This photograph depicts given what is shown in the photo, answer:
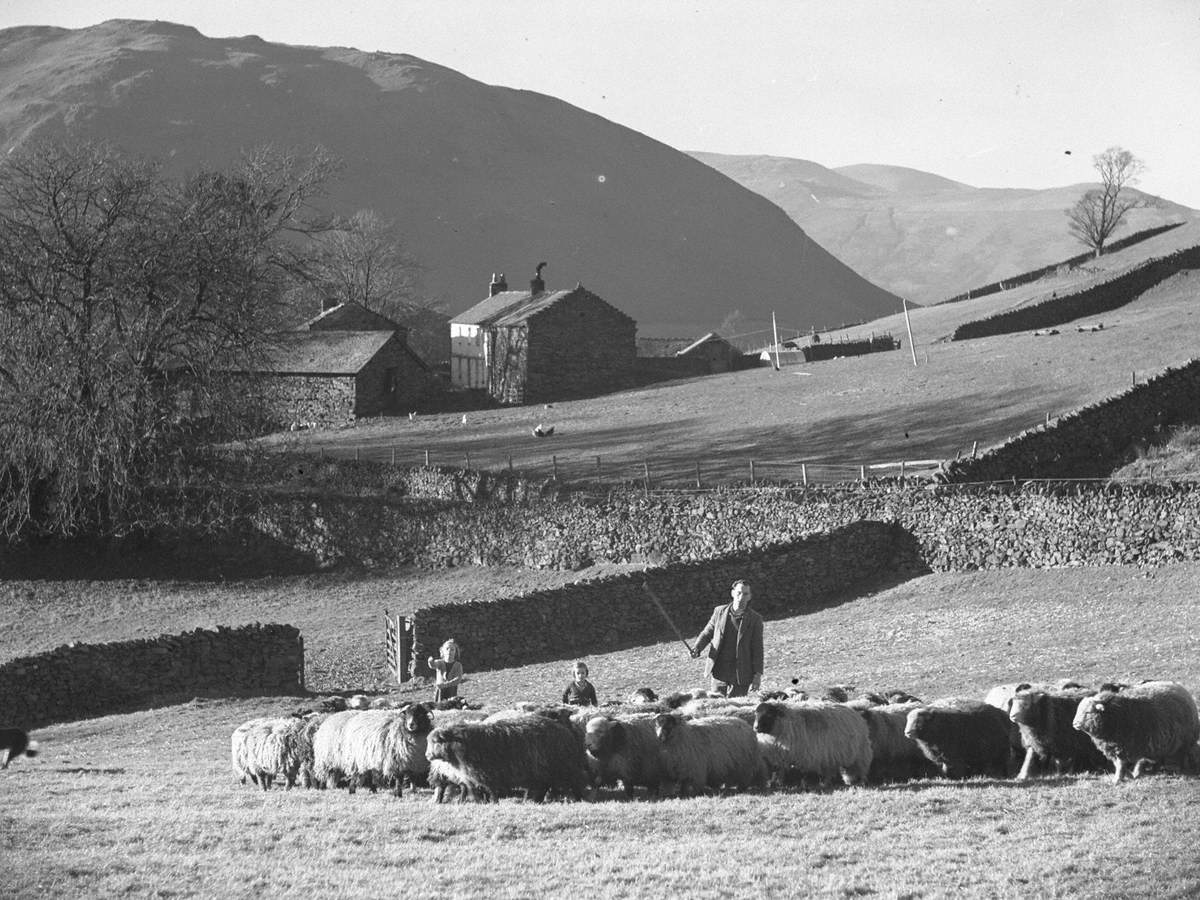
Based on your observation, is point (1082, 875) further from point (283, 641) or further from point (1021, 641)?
point (283, 641)

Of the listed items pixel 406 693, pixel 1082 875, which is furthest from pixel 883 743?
pixel 406 693

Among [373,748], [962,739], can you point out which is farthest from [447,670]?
[962,739]

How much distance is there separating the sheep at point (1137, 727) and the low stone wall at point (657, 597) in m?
18.1

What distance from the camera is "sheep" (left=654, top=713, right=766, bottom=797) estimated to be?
1543cm

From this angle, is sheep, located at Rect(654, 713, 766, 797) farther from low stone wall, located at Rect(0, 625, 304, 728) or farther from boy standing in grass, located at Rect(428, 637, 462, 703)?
low stone wall, located at Rect(0, 625, 304, 728)

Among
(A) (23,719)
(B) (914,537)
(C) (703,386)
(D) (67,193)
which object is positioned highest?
(D) (67,193)

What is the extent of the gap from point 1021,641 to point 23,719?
703 inches

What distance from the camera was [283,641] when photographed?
30875 millimetres

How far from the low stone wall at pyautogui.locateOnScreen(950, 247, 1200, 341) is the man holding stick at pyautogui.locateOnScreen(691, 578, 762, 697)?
59.2 meters

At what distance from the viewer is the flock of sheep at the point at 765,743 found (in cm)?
1523

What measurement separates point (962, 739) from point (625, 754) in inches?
140

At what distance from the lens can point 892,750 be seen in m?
16.3

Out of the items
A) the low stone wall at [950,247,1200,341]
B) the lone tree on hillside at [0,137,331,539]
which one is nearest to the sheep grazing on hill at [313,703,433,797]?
the lone tree on hillside at [0,137,331,539]

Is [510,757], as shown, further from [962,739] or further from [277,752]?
[962,739]
